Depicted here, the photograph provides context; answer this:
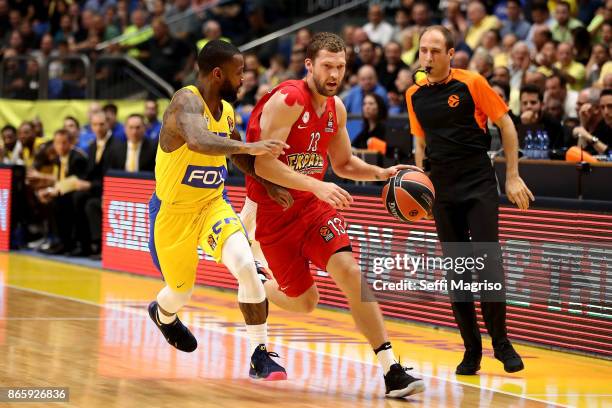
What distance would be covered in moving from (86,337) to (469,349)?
3209 mm

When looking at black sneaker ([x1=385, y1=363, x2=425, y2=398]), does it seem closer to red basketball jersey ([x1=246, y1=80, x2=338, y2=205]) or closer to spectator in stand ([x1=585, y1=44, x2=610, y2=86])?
red basketball jersey ([x1=246, y1=80, x2=338, y2=205])

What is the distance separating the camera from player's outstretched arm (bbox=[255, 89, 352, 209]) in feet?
23.2

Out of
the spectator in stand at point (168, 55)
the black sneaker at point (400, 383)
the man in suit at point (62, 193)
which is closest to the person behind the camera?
the black sneaker at point (400, 383)

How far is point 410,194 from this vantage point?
7.37 m

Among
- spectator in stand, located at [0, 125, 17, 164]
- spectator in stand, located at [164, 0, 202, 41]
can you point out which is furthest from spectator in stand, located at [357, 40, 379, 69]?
spectator in stand, located at [0, 125, 17, 164]

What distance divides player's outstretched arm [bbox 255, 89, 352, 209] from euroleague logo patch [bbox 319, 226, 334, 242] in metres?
0.42

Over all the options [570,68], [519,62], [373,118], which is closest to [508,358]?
[373,118]

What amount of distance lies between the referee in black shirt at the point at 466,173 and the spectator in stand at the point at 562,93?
17.2ft

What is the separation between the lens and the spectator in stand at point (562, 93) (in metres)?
13.3

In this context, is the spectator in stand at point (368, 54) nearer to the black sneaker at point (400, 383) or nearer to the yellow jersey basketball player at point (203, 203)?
the yellow jersey basketball player at point (203, 203)

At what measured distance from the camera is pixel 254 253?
27.1 feet

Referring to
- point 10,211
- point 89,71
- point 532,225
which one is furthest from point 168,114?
point 89,71

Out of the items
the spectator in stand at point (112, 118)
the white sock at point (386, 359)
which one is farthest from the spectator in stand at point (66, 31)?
the white sock at point (386, 359)

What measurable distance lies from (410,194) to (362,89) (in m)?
8.54
